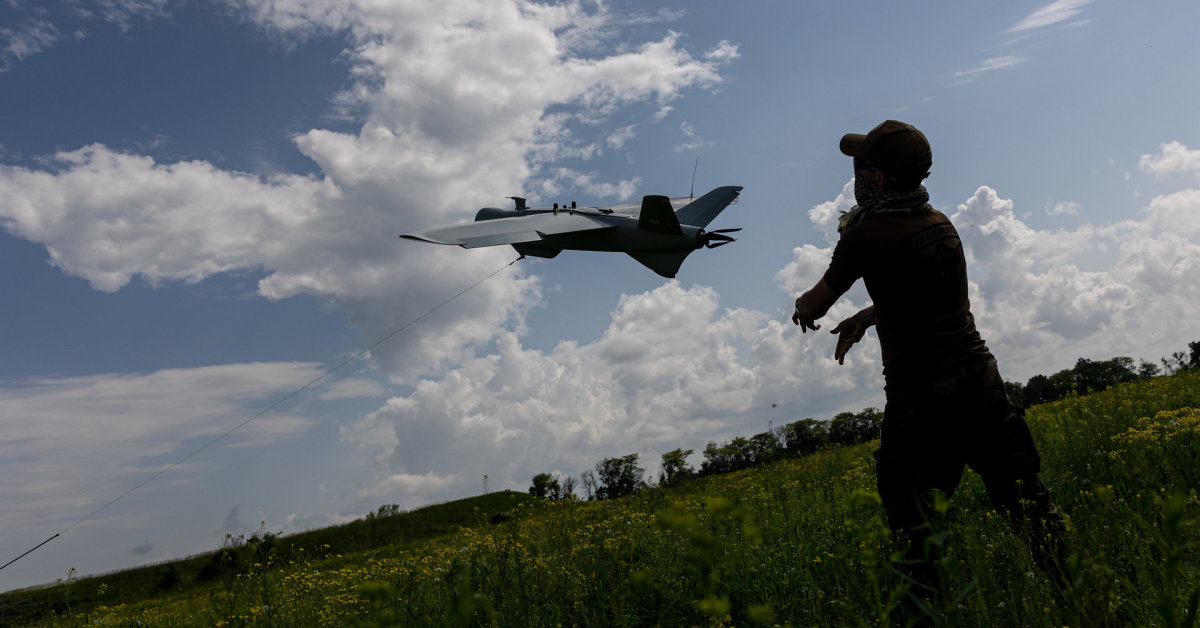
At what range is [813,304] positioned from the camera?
11.0 ft

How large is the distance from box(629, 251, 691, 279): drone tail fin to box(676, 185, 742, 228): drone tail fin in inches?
45.9

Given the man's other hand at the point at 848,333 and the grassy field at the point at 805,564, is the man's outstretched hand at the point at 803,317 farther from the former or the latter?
the grassy field at the point at 805,564

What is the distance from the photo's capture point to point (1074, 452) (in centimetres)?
564

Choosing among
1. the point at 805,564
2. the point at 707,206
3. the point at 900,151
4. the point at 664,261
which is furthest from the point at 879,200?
the point at 707,206

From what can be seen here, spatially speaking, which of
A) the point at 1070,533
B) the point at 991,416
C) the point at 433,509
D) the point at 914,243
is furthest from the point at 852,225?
the point at 433,509

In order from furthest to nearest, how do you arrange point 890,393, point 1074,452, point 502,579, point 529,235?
1. point 529,235
2. point 1074,452
3. point 502,579
4. point 890,393

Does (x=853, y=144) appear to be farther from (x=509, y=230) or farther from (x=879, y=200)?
(x=509, y=230)

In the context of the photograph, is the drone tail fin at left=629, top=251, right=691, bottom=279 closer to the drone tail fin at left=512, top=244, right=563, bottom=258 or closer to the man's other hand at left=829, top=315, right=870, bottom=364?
the drone tail fin at left=512, top=244, right=563, bottom=258

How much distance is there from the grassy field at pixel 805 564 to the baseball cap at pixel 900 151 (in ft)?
5.27

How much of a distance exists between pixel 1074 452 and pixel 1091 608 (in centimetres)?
423

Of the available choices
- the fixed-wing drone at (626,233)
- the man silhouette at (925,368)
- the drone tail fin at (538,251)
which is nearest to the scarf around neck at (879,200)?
the man silhouette at (925,368)

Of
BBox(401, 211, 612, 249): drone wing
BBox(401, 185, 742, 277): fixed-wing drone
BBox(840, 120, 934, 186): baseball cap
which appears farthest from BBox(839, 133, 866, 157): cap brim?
BBox(401, 185, 742, 277): fixed-wing drone

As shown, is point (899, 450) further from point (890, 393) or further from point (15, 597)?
point (15, 597)

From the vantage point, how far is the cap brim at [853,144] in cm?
337
